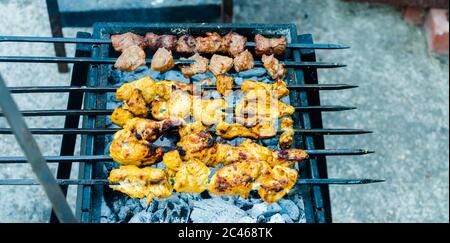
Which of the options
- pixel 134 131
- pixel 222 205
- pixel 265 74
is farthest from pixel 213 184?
pixel 265 74

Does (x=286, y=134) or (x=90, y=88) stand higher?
(x=90, y=88)

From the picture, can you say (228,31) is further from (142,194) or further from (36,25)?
(36,25)

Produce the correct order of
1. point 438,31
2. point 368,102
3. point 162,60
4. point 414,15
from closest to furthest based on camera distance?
point 162,60, point 368,102, point 438,31, point 414,15

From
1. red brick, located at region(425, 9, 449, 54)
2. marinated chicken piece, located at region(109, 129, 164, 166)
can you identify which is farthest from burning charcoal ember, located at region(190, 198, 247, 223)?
red brick, located at region(425, 9, 449, 54)

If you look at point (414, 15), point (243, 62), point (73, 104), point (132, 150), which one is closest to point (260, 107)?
point (243, 62)

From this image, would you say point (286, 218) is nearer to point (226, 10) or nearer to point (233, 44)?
point (233, 44)

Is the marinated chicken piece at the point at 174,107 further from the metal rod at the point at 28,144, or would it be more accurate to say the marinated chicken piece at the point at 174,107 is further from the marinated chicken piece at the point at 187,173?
the metal rod at the point at 28,144
